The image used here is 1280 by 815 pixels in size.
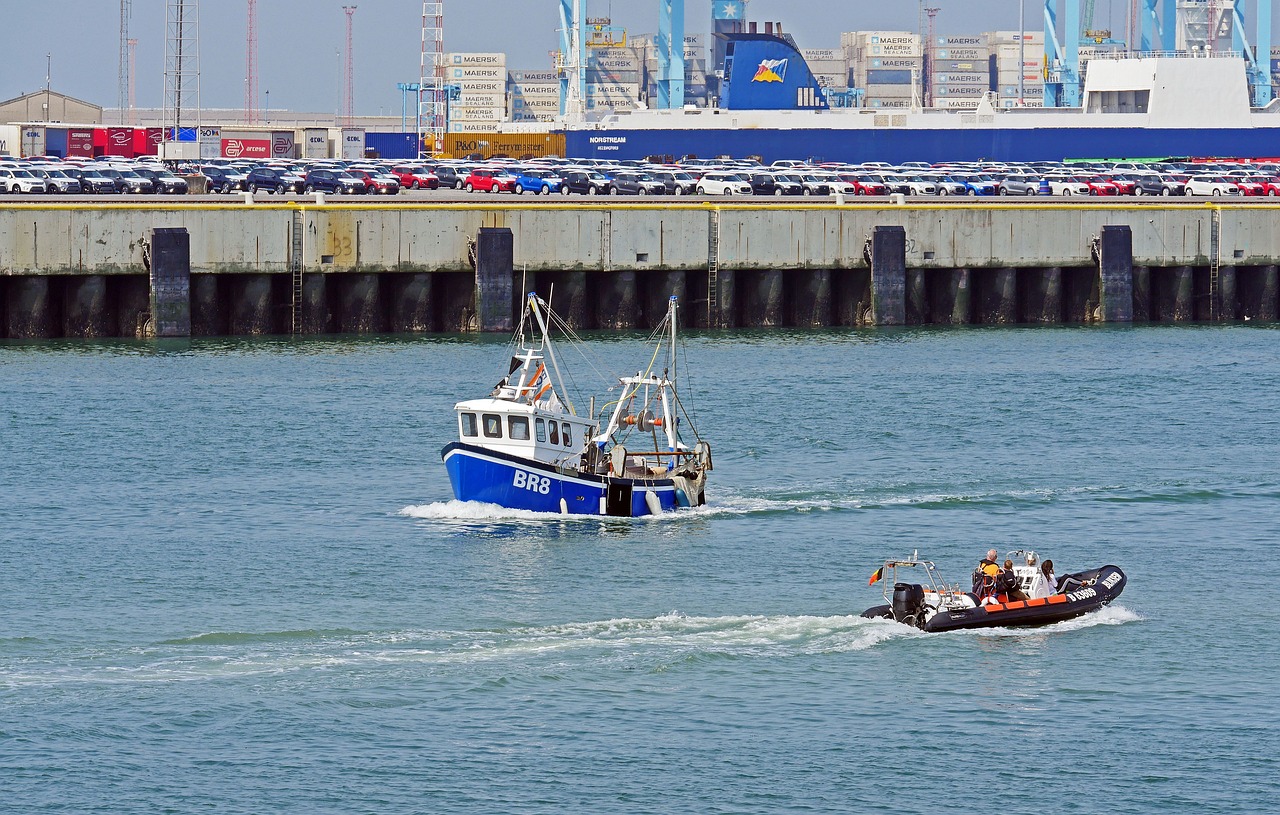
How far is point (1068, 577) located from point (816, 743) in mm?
Result: 8785

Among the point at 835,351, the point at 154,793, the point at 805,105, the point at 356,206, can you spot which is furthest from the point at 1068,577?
the point at 805,105

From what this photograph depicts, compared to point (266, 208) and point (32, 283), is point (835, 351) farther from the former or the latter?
point (32, 283)

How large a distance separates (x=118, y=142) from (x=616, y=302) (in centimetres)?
10183

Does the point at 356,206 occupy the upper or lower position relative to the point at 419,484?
upper

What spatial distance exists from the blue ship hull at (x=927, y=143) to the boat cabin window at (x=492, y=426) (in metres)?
128

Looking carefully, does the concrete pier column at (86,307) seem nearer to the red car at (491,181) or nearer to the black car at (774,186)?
the red car at (491,181)

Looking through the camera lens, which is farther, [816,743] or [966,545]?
[966,545]

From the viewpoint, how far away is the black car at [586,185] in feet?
349

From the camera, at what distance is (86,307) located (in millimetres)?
69750

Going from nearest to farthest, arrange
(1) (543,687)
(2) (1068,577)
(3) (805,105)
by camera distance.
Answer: (1) (543,687), (2) (1068,577), (3) (805,105)

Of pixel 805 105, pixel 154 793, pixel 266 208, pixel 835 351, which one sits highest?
pixel 805 105

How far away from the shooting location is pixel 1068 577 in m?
36.2

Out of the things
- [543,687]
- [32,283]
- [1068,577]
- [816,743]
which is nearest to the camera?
[816,743]

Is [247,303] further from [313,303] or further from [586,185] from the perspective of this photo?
[586,185]
